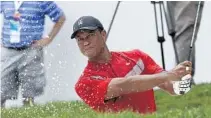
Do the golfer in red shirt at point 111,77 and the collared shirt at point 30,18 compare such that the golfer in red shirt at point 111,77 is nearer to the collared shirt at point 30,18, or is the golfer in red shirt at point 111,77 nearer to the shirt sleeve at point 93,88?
the shirt sleeve at point 93,88

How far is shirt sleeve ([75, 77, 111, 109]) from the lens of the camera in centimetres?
612

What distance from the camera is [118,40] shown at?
425 inches

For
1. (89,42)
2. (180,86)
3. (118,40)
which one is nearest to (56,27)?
(118,40)

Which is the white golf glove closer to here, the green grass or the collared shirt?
the green grass

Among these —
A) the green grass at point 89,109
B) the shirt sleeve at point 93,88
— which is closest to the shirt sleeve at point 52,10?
the green grass at point 89,109

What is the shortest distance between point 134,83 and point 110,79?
0.18 metres

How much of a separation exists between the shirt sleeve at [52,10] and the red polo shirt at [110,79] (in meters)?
3.96

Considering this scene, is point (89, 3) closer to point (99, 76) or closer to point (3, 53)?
point (3, 53)

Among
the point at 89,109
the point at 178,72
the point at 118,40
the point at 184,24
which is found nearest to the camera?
the point at 178,72

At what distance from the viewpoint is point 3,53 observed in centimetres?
1041

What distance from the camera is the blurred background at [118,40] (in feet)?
34.6

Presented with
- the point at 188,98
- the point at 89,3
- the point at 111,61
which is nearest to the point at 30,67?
the point at 89,3

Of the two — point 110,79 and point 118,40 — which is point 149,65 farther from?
point 118,40

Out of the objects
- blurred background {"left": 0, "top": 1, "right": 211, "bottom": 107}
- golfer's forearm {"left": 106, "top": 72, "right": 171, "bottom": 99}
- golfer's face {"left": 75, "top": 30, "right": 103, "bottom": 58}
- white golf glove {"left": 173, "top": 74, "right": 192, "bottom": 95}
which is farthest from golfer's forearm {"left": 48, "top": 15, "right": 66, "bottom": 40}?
golfer's forearm {"left": 106, "top": 72, "right": 171, "bottom": 99}
